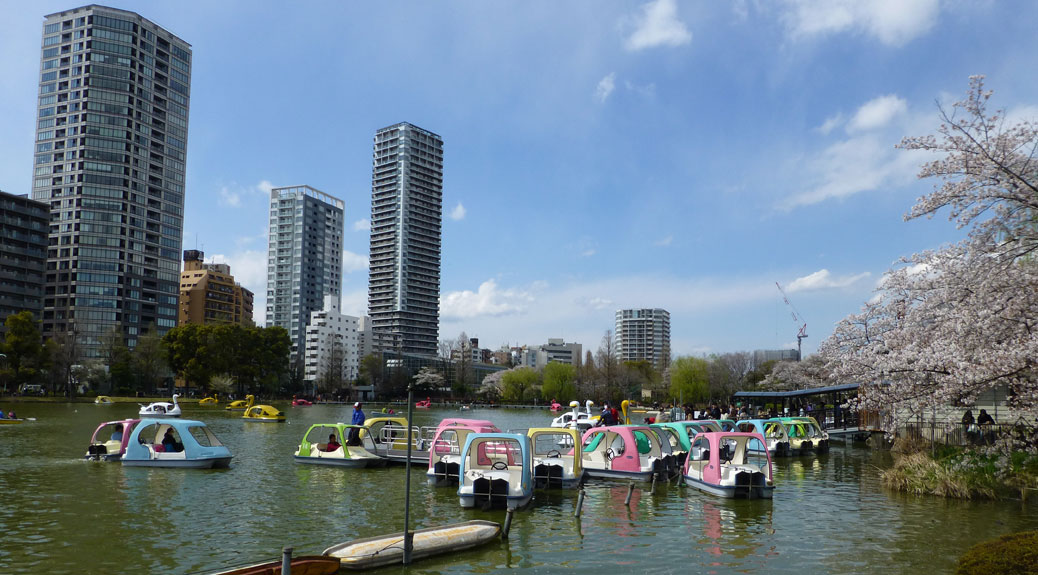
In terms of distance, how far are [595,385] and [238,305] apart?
83.4 metres

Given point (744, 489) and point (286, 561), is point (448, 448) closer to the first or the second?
point (744, 489)

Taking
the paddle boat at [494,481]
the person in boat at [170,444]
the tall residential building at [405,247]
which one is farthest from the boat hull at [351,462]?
the tall residential building at [405,247]

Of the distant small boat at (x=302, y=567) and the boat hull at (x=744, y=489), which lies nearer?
the distant small boat at (x=302, y=567)

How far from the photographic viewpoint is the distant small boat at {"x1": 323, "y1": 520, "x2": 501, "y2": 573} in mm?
12609

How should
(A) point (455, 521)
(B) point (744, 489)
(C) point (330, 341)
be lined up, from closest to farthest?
(A) point (455, 521)
(B) point (744, 489)
(C) point (330, 341)

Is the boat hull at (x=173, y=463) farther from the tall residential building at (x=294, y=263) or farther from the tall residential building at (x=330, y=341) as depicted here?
the tall residential building at (x=294, y=263)

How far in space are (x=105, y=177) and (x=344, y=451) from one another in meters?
122

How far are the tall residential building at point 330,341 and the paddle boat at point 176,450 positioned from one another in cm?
13208

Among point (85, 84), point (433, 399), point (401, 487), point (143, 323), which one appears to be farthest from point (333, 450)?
point (85, 84)

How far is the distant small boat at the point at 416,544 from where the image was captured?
12.6m

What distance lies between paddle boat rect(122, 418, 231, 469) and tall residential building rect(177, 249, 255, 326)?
118 meters

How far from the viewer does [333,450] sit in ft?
91.7

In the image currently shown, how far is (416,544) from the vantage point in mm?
13438

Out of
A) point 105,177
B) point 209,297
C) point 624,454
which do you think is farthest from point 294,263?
point 624,454
